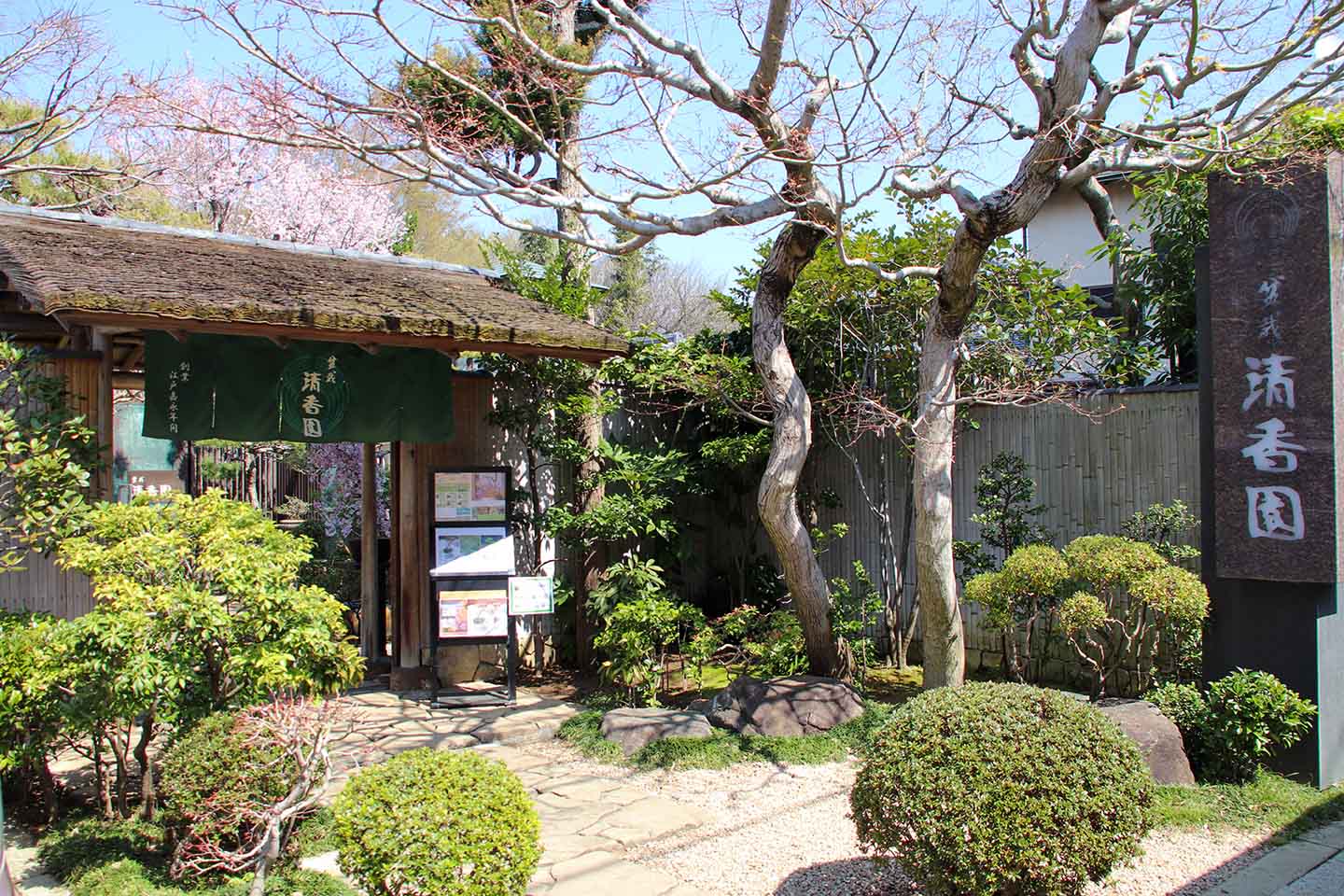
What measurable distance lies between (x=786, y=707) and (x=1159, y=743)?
2.95m

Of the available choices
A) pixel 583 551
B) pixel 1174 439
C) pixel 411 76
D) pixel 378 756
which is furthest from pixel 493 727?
pixel 411 76

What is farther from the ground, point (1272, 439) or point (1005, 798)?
point (1272, 439)

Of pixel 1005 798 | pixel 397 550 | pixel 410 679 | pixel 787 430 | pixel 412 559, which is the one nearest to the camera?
pixel 1005 798

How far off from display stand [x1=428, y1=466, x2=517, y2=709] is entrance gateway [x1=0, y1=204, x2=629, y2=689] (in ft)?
0.38

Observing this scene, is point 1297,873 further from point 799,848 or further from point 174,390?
point 174,390

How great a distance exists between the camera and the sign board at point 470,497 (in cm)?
991

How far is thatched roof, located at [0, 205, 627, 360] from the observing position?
7.49 m

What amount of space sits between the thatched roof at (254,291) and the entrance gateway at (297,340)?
0.02m

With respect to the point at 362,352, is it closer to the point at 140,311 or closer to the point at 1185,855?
the point at 140,311

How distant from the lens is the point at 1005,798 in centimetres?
439

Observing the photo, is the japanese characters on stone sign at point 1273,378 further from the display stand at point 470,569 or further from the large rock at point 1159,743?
the display stand at point 470,569

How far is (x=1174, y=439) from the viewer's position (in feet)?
29.8

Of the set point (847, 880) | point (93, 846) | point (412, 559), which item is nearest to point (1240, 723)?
point (847, 880)

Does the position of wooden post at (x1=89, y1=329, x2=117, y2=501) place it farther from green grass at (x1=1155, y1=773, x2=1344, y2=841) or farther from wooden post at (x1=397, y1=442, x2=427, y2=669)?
green grass at (x1=1155, y1=773, x2=1344, y2=841)
